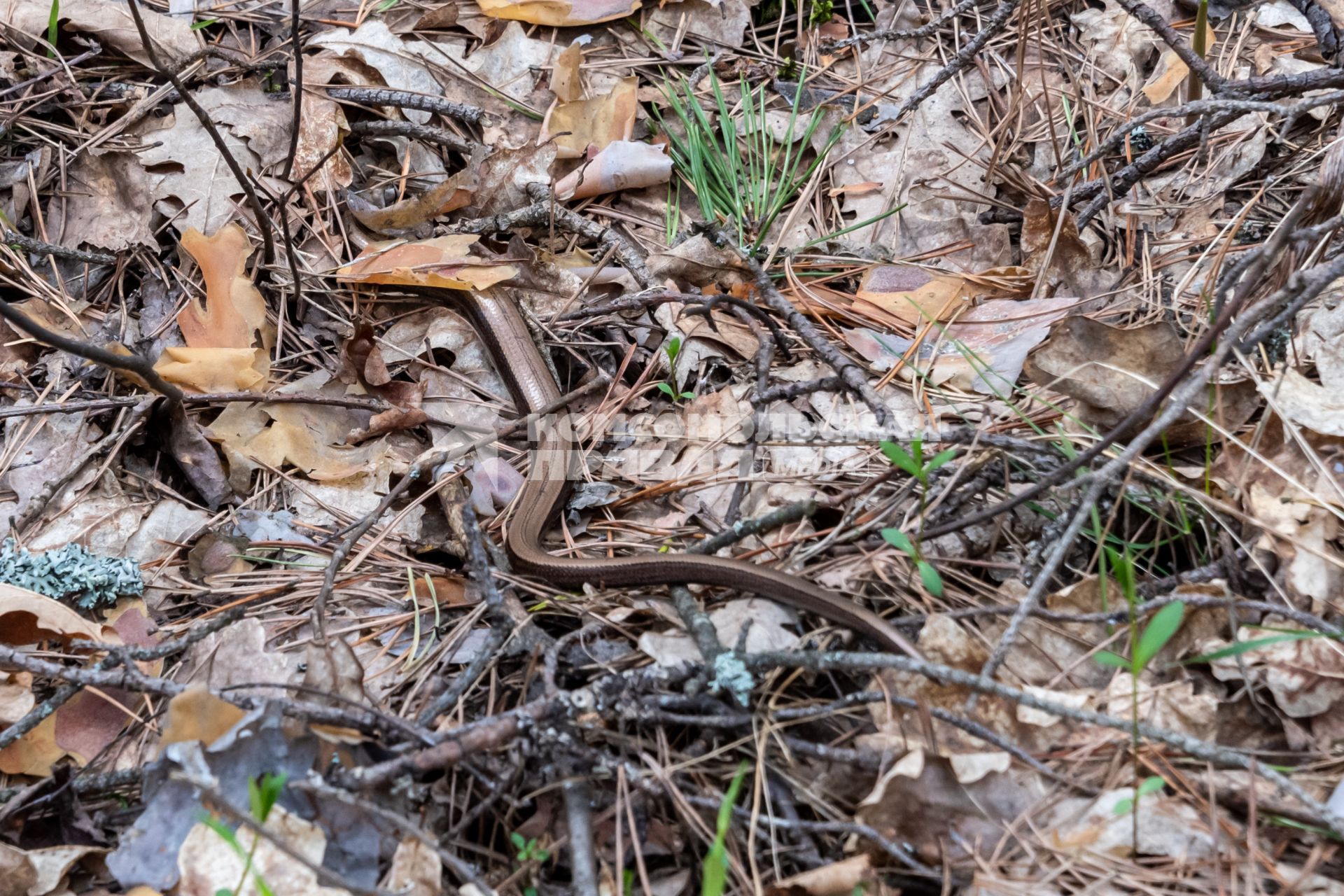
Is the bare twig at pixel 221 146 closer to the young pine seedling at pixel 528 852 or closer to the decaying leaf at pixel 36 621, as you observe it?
the decaying leaf at pixel 36 621

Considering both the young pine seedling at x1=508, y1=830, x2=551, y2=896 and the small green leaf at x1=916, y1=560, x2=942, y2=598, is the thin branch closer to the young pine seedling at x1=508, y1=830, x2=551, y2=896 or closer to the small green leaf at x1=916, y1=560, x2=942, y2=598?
the young pine seedling at x1=508, y1=830, x2=551, y2=896

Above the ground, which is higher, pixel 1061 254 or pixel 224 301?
pixel 1061 254

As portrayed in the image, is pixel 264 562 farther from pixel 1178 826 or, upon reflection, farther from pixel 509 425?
pixel 1178 826

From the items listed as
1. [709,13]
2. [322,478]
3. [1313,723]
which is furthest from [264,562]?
[709,13]

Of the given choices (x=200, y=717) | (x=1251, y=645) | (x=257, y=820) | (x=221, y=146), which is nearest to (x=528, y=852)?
(x=257, y=820)

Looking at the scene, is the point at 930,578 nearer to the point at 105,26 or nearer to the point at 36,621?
the point at 36,621

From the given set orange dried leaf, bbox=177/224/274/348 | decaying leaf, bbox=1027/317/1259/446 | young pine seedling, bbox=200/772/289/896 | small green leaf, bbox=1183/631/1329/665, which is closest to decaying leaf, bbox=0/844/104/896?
young pine seedling, bbox=200/772/289/896
